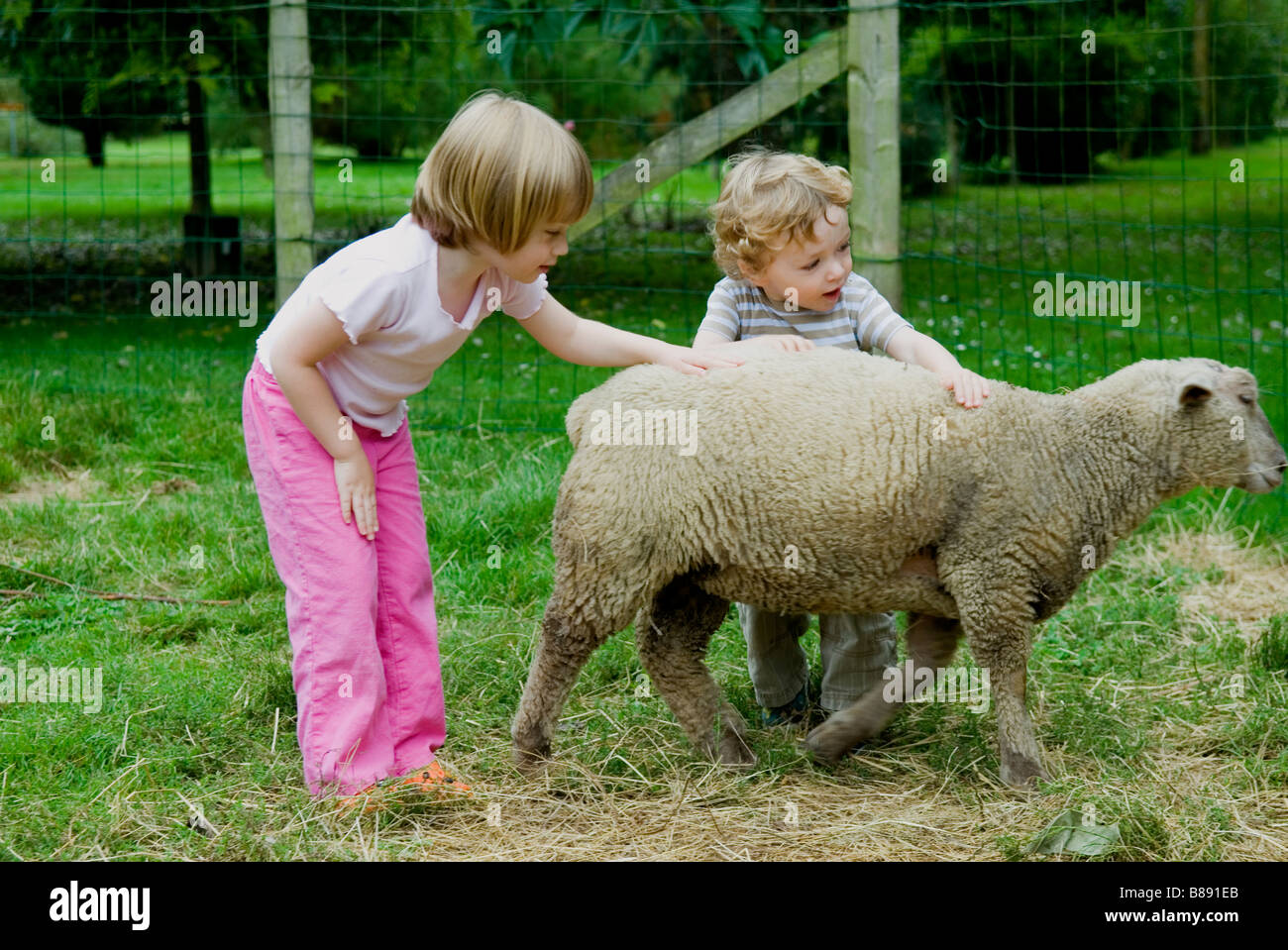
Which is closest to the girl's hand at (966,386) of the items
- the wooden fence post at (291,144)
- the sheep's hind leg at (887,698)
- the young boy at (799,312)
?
the young boy at (799,312)

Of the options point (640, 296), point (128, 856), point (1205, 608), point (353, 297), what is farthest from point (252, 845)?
point (640, 296)

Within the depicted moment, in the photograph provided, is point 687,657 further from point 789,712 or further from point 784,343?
point 784,343

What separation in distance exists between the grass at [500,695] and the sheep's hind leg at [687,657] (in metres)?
0.09

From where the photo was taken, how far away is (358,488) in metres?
3.27

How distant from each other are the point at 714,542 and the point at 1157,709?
1.62 meters

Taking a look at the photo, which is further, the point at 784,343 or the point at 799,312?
the point at 799,312

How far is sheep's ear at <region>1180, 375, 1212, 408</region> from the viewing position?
3.22m

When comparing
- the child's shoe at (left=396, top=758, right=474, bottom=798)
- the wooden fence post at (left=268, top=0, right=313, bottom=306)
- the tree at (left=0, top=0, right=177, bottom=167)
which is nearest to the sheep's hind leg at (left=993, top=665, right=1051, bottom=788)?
the child's shoe at (left=396, top=758, right=474, bottom=798)

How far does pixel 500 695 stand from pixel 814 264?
1562mm

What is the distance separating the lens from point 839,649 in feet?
12.7

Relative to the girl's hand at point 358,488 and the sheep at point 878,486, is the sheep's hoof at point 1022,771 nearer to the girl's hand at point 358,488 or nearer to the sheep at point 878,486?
the sheep at point 878,486

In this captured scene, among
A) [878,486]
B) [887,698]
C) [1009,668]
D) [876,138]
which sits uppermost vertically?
[876,138]

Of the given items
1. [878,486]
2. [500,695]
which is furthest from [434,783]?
[878,486]

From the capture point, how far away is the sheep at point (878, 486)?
10.3 ft
